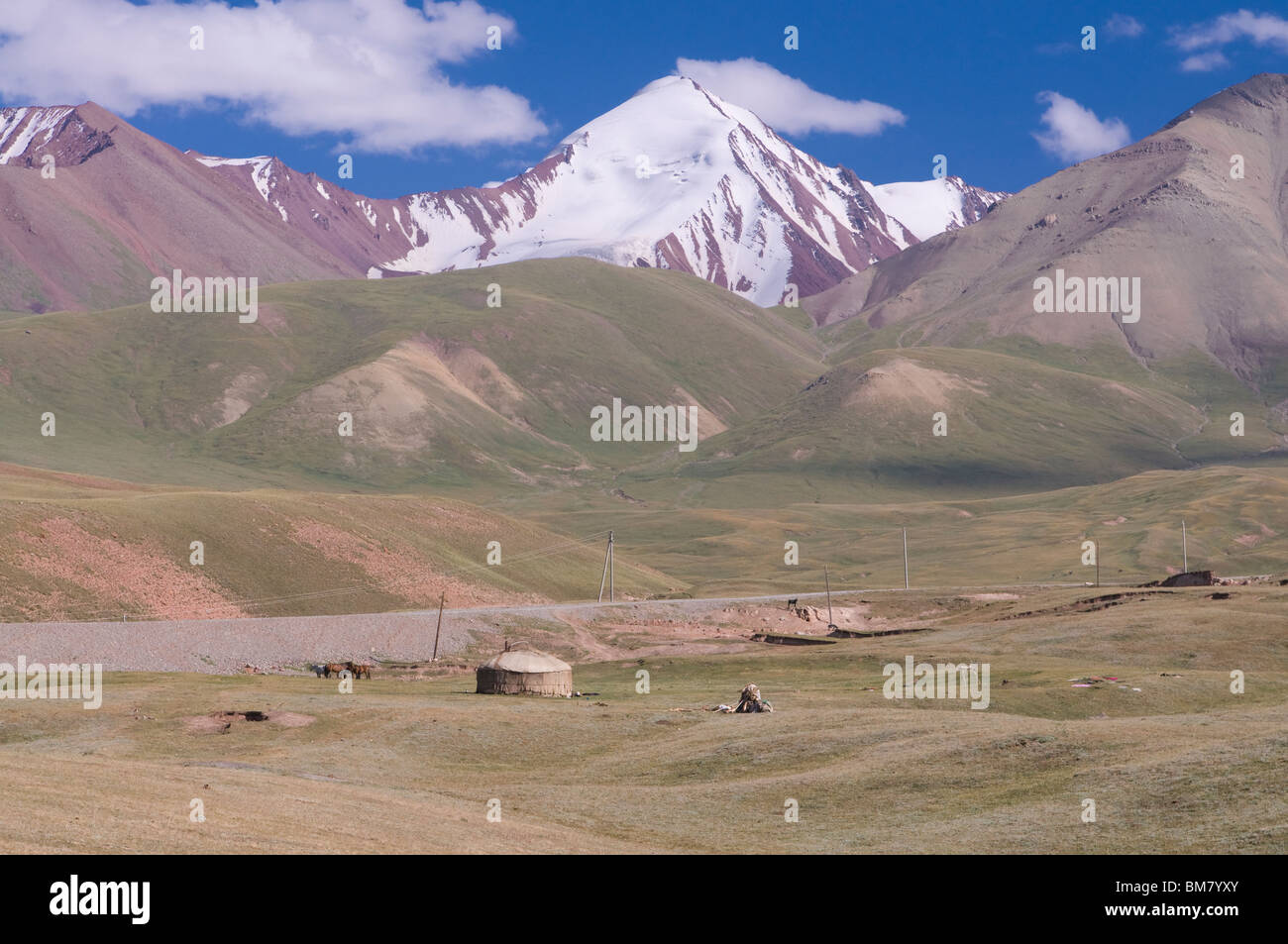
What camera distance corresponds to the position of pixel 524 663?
3354 inches

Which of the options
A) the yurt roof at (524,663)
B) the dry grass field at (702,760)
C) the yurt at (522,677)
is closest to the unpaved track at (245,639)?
the dry grass field at (702,760)

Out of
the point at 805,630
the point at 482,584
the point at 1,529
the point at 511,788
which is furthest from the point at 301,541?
the point at 511,788

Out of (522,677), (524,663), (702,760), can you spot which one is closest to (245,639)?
(524,663)

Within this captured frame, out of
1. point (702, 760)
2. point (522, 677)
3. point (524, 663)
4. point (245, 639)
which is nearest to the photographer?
point (702, 760)

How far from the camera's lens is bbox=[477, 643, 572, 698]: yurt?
84.5 metres

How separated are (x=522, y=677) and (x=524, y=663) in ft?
3.39

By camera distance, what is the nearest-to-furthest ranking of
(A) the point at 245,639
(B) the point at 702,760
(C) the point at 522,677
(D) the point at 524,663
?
(B) the point at 702,760
(C) the point at 522,677
(D) the point at 524,663
(A) the point at 245,639

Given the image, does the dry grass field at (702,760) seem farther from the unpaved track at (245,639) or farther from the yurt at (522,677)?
A: the unpaved track at (245,639)

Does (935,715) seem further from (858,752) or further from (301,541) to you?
(301,541)

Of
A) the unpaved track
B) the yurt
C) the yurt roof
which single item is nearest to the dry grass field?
the yurt

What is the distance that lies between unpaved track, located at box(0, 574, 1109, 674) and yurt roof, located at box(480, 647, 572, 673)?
21379 mm

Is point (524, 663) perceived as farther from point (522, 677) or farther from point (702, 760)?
point (702, 760)

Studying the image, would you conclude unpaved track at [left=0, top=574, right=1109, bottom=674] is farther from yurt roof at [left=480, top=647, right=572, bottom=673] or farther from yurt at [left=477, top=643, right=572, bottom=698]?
yurt roof at [left=480, top=647, right=572, bottom=673]

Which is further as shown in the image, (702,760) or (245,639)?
(245,639)
